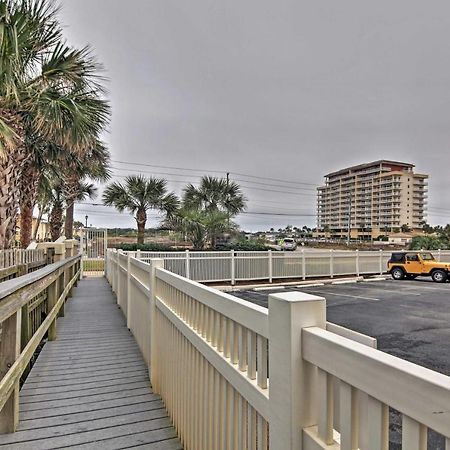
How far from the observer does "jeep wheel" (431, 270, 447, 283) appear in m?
14.3

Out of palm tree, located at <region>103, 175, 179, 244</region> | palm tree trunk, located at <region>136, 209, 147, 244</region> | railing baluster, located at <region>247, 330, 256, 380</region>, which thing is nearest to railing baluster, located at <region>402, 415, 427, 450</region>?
railing baluster, located at <region>247, 330, 256, 380</region>

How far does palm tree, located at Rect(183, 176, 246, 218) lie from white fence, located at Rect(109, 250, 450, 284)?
295 inches

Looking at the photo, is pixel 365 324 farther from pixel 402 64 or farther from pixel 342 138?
pixel 342 138

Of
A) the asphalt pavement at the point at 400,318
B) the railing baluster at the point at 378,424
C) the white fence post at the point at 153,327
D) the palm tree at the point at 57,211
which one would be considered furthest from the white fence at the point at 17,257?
the palm tree at the point at 57,211

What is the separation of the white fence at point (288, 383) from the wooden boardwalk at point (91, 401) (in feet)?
1.62

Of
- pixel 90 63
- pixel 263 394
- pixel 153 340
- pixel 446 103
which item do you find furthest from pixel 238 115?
pixel 263 394

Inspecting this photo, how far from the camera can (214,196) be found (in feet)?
70.4

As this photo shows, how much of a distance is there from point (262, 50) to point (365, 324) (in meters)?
9.73

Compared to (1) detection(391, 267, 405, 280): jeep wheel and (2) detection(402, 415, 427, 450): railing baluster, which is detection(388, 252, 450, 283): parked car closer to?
(1) detection(391, 267, 405, 280): jeep wheel

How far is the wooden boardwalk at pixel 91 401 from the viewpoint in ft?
8.47

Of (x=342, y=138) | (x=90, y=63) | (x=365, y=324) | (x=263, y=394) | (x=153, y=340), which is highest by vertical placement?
(x=342, y=138)

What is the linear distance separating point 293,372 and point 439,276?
53.2 feet

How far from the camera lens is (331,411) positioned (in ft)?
3.24

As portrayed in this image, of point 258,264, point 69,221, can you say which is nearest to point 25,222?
point 69,221
